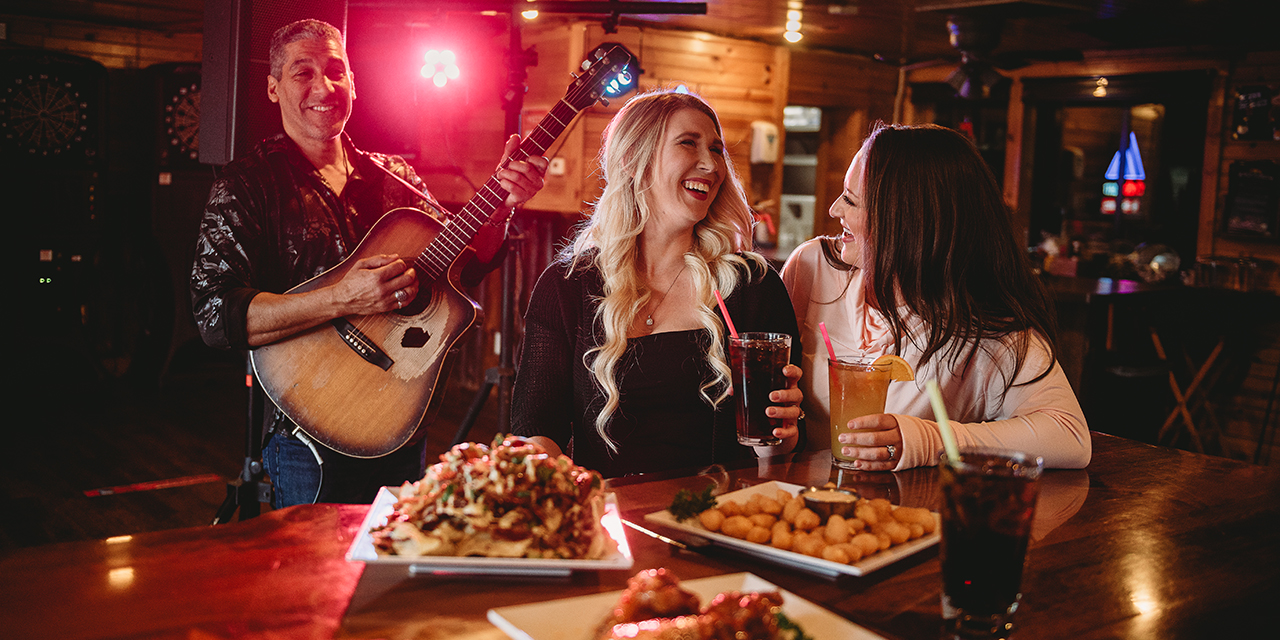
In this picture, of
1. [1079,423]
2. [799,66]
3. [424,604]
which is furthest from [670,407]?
[799,66]

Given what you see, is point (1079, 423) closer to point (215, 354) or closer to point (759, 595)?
point (759, 595)

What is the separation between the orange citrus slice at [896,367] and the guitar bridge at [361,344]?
135 cm

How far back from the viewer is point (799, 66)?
25.2 ft

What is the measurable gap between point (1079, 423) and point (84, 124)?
6.43 m

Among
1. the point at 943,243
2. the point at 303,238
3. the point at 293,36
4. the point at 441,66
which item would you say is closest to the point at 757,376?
the point at 943,243

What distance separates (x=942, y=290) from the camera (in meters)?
1.82

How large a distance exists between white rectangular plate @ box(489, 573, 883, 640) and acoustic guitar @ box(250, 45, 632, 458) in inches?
59.5

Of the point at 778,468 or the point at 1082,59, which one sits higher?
the point at 1082,59

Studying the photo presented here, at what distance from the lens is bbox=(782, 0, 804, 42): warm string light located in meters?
5.82

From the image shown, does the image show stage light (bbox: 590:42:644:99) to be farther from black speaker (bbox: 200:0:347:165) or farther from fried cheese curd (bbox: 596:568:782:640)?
fried cheese curd (bbox: 596:568:782:640)

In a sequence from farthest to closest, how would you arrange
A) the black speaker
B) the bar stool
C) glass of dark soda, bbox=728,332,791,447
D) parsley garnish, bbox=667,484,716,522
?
the bar stool, the black speaker, glass of dark soda, bbox=728,332,791,447, parsley garnish, bbox=667,484,716,522

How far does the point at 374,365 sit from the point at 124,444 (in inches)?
144

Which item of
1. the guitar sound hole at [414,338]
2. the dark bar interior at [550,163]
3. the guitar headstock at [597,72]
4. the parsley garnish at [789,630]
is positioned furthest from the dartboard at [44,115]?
the parsley garnish at [789,630]

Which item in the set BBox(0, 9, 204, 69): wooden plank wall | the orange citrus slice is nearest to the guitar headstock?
the orange citrus slice
